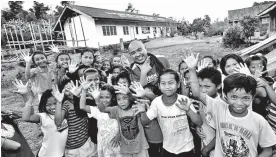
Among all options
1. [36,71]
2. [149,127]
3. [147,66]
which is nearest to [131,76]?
[147,66]

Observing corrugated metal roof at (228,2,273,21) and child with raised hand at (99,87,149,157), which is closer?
child with raised hand at (99,87,149,157)

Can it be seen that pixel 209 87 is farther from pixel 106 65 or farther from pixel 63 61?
pixel 63 61

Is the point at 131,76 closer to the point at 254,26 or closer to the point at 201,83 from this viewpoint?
the point at 201,83

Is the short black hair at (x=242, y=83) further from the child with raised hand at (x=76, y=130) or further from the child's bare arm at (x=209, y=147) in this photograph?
the child with raised hand at (x=76, y=130)

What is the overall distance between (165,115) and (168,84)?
1.20 feet

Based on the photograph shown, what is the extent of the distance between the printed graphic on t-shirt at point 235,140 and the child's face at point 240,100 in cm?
14

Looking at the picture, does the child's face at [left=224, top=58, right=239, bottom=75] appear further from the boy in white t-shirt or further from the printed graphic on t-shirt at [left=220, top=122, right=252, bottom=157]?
the printed graphic on t-shirt at [left=220, top=122, right=252, bottom=157]

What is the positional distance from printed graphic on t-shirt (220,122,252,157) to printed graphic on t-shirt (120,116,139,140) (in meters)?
1.04

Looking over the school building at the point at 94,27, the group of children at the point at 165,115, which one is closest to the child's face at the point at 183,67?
the group of children at the point at 165,115

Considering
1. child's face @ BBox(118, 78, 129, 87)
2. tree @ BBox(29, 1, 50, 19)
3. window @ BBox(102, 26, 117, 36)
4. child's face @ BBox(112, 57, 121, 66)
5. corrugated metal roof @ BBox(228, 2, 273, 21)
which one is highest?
tree @ BBox(29, 1, 50, 19)

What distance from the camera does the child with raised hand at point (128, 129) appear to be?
2305mm

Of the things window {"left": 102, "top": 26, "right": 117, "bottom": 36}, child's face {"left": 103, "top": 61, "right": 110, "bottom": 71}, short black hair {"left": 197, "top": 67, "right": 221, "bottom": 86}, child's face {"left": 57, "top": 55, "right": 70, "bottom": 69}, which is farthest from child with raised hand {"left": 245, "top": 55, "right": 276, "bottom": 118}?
window {"left": 102, "top": 26, "right": 117, "bottom": 36}

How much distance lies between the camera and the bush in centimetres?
1470

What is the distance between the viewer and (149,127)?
93.4 inches
